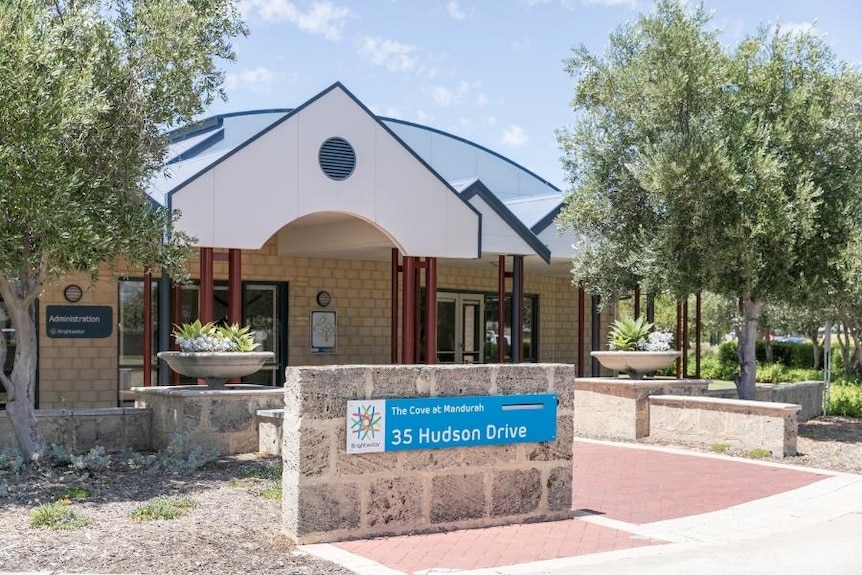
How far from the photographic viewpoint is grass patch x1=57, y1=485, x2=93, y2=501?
8594mm

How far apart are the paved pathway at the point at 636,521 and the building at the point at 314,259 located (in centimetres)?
543

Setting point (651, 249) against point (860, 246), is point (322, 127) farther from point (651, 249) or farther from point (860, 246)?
point (860, 246)

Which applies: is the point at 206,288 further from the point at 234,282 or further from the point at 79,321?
the point at 79,321

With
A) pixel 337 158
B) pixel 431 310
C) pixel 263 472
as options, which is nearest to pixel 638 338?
pixel 431 310

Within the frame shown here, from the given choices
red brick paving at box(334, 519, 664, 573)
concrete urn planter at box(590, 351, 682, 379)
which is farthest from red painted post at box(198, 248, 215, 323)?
red brick paving at box(334, 519, 664, 573)

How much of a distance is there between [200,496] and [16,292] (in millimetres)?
3492

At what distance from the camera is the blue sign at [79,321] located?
55.0 feet

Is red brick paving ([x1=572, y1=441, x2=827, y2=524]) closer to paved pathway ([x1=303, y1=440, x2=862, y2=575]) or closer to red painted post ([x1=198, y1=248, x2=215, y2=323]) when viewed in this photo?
paved pathway ([x1=303, y1=440, x2=862, y2=575])

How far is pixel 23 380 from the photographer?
10.4 metres

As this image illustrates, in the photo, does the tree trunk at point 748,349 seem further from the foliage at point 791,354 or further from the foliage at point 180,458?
the foliage at point 791,354

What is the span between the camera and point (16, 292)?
10.6 metres

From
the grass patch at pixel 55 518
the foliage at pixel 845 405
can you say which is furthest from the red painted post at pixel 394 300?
the grass patch at pixel 55 518

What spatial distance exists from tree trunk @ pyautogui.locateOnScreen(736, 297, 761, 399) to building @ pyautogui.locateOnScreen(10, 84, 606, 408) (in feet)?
13.6

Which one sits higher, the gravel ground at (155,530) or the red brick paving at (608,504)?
the gravel ground at (155,530)
